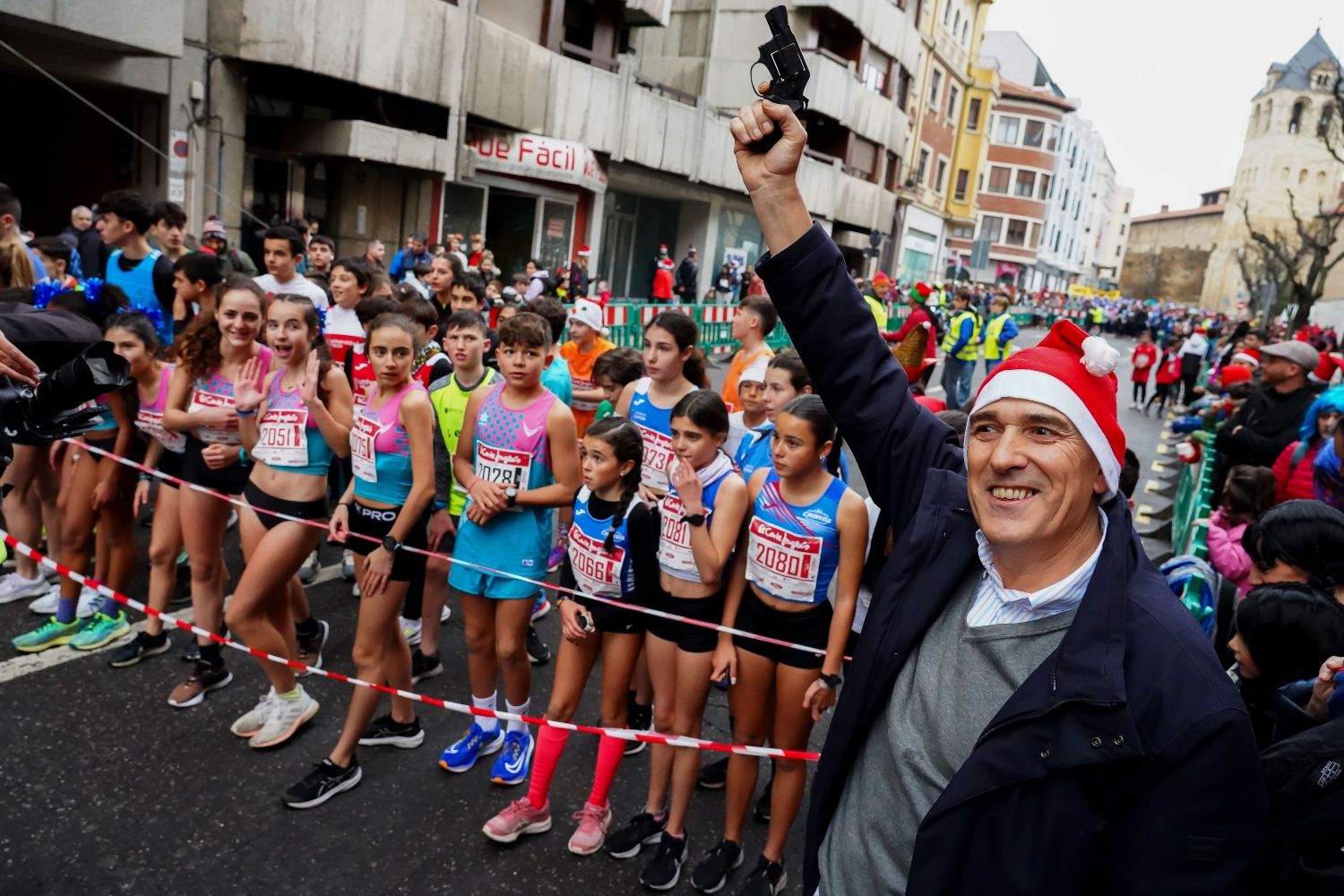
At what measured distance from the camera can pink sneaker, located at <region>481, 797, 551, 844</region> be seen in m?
3.51

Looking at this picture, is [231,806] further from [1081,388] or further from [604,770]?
[1081,388]

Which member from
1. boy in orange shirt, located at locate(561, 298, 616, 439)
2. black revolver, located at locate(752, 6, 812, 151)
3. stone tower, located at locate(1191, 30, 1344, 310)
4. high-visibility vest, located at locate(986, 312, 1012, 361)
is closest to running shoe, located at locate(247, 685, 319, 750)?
boy in orange shirt, located at locate(561, 298, 616, 439)

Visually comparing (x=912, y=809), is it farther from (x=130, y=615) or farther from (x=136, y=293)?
(x=136, y=293)

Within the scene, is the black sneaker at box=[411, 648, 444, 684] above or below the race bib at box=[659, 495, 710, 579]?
below

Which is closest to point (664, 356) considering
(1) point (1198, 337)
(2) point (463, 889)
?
(2) point (463, 889)

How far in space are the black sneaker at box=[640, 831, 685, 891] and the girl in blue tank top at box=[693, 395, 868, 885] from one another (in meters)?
0.12

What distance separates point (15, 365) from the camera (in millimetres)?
2604

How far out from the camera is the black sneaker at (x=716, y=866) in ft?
11.1

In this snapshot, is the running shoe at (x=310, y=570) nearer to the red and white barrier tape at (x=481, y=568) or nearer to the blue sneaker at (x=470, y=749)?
the red and white barrier tape at (x=481, y=568)

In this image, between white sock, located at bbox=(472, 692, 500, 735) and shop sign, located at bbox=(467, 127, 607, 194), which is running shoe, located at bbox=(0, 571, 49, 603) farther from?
shop sign, located at bbox=(467, 127, 607, 194)

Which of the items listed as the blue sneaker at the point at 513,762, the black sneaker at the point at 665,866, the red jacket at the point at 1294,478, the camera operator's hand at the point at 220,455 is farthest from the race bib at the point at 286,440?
the red jacket at the point at 1294,478

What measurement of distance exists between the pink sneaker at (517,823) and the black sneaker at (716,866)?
0.65m

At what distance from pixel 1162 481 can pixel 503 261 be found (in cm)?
1632

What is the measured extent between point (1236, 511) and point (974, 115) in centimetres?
5033
